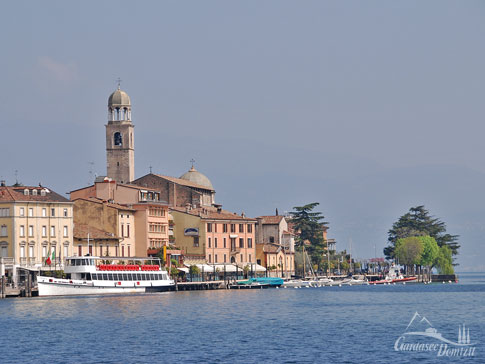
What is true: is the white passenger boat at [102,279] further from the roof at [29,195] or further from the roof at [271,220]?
the roof at [271,220]

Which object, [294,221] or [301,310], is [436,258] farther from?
[301,310]

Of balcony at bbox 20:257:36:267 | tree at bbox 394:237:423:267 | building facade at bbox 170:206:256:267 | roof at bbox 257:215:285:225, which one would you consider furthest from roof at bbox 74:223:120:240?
tree at bbox 394:237:423:267

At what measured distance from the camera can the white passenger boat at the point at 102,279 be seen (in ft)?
367

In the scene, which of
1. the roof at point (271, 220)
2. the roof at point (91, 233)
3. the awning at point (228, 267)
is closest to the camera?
the roof at point (91, 233)

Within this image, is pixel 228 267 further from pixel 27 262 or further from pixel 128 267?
pixel 27 262

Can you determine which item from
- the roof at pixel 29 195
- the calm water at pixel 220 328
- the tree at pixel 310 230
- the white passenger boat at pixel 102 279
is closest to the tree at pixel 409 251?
the tree at pixel 310 230

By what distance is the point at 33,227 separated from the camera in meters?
122

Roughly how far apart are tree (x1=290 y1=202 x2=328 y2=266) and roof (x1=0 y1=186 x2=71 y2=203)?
6199cm

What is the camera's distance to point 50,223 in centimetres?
12369

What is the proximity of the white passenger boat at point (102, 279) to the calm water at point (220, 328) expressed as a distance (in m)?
3.16

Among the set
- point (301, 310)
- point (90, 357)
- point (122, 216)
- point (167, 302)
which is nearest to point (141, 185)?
point (122, 216)

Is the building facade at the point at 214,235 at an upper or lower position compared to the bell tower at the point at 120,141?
lower

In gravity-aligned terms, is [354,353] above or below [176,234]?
below

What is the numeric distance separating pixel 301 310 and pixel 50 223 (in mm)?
39454
